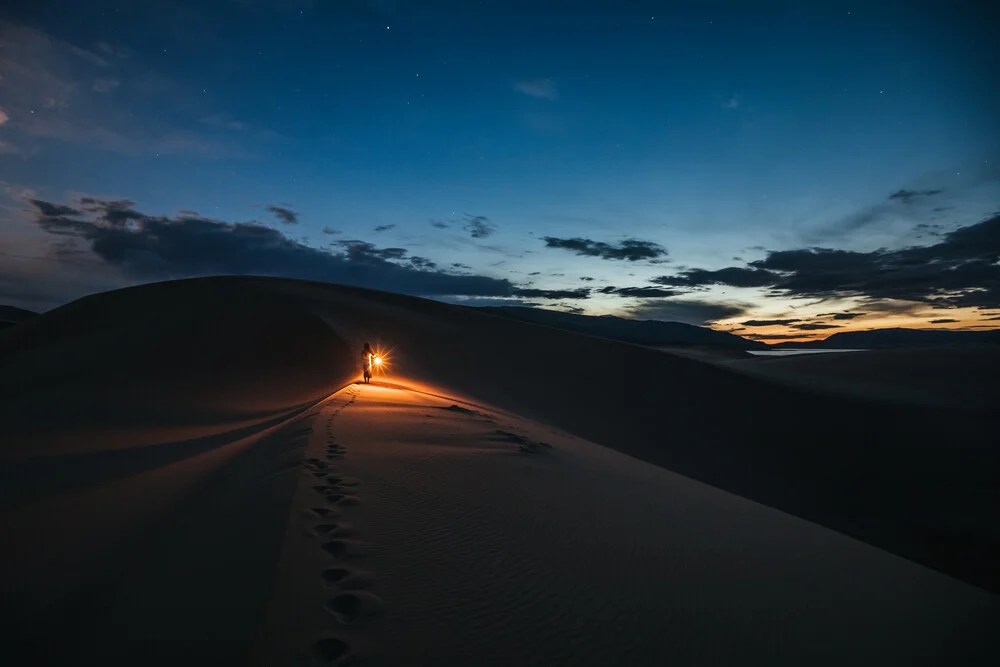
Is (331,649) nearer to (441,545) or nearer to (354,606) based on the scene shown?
(354,606)

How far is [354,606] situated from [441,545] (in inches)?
36.6

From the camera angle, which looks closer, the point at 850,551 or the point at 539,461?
the point at 850,551

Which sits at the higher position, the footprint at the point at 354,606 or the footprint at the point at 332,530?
the footprint at the point at 332,530

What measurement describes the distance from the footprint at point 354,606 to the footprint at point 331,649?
0.15 metres

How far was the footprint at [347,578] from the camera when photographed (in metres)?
2.63

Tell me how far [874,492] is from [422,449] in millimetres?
10415

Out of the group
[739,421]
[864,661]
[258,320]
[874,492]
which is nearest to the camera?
[864,661]

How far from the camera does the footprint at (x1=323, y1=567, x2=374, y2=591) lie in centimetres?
263

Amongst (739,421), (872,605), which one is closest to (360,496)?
(872,605)

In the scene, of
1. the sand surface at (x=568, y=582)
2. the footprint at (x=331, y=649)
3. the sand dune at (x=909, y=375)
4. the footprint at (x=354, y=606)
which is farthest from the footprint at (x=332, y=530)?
the sand dune at (x=909, y=375)

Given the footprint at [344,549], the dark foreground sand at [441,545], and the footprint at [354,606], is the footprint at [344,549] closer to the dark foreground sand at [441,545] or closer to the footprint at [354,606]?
the dark foreground sand at [441,545]

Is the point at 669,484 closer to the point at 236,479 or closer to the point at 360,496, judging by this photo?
the point at 360,496

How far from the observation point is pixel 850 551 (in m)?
4.62

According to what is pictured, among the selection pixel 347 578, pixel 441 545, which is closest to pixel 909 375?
pixel 441 545
